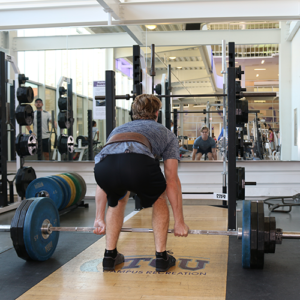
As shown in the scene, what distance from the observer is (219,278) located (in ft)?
7.00

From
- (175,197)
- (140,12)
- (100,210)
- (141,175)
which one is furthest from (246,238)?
(140,12)

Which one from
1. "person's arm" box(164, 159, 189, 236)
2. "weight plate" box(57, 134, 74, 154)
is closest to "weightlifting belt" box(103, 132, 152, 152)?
"person's arm" box(164, 159, 189, 236)

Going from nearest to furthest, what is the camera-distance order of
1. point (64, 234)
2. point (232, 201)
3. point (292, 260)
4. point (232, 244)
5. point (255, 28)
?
1. point (292, 260)
2. point (232, 244)
3. point (232, 201)
4. point (64, 234)
5. point (255, 28)

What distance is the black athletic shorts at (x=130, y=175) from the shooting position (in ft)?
6.30

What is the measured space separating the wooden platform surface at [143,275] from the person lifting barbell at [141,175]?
0.12m

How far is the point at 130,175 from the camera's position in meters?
1.91

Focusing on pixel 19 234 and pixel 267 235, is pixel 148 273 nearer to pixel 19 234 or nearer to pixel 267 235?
pixel 267 235

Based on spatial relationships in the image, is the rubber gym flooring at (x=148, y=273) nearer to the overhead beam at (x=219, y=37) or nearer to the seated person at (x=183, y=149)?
the overhead beam at (x=219, y=37)

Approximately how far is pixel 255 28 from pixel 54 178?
5.09 metres

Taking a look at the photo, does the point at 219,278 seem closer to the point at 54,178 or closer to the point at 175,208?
the point at 175,208

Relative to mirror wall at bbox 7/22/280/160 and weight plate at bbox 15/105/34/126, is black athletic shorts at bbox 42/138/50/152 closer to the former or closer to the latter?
mirror wall at bbox 7/22/280/160

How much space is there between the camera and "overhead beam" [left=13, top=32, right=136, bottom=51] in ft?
25.6

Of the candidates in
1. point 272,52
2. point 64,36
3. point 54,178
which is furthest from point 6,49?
point 272,52

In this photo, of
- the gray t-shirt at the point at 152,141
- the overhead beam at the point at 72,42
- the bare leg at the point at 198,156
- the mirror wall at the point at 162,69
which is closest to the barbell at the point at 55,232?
the gray t-shirt at the point at 152,141
